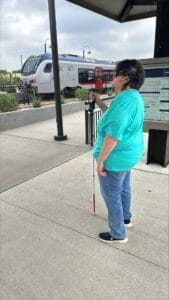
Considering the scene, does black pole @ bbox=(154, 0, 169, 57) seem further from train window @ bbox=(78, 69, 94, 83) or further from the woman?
train window @ bbox=(78, 69, 94, 83)

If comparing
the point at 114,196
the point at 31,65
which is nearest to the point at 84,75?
the point at 31,65

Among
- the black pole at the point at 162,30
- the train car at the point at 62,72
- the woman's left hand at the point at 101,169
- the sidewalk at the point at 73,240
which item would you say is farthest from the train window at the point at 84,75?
the woman's left hand at the point at 101,169

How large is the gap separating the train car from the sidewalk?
8844mm

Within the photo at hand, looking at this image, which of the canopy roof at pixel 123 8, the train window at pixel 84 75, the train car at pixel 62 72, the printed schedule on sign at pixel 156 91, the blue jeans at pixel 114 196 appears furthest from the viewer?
the train window at pixel 84 75

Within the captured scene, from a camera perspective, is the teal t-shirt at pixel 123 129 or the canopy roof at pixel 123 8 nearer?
the teal t-shirt at pixel 123 129

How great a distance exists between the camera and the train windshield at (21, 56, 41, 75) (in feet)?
46.5

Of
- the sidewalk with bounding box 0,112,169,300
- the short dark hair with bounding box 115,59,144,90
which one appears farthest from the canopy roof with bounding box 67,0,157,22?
the sidewalk with bounding box 0,112,169,300

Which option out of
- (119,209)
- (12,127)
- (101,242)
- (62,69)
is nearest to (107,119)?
(119,209)

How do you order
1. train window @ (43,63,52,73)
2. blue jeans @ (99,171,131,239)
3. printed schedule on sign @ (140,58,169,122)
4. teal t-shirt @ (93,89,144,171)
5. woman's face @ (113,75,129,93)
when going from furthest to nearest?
train window @ (43,63,52,73), printed schedule on sign @ (140,58,169,122), blue jeans @ (99,171,131,239), woman's face @ (113,75,129,93), teal t-shirt @ (93,89,144,171)

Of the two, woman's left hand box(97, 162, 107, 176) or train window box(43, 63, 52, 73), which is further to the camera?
train window box(43, 63, 52, 73)

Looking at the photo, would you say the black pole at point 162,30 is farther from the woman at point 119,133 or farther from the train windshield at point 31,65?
the train windshield at point 31,65

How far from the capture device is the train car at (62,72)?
554 inches

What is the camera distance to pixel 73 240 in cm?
238

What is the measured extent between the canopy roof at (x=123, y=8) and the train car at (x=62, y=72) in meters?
7.10
